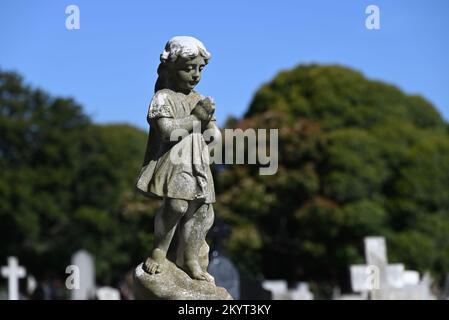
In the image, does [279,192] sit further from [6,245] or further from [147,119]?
[147,119]

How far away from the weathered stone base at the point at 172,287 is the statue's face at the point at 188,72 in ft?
6.11

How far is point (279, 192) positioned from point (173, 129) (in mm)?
29882

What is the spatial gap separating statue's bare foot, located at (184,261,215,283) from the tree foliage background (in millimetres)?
21148

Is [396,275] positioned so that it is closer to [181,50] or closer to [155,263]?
[155,263]

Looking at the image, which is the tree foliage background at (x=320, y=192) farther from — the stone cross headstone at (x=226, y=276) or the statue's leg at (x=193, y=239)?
the statue's leg at (x=193, y=239)

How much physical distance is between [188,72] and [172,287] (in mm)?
2173

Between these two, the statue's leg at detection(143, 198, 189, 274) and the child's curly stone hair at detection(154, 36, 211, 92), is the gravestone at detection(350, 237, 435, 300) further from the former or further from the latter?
the child's curly stone hair at detection(154, 36, 211, 92)

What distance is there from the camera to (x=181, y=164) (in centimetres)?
975

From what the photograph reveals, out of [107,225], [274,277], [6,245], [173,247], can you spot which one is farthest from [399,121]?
[173,247]

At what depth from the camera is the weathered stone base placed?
9.62m

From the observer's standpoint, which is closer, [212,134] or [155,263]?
[155,263]

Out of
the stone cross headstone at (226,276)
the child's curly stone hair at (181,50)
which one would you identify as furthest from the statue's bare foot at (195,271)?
the stone cross headstone at (226,276)

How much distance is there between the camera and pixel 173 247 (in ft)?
33.3

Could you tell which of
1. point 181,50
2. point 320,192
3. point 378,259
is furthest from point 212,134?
point 320,192
